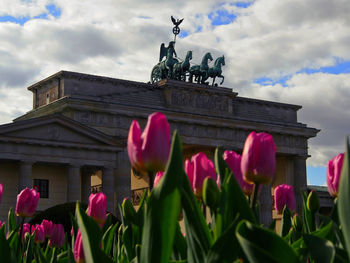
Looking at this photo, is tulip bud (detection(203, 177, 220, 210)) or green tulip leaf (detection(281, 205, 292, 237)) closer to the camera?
tulip bud (detection(203, 177, 220, 210))

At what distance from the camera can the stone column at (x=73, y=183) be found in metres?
45.7

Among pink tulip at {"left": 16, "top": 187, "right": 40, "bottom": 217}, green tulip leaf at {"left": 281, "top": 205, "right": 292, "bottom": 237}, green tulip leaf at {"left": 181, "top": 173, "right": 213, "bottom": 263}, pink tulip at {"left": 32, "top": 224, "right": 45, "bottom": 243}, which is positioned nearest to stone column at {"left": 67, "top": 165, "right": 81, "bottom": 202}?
pink tulip at {"left": 32, "top": 224, "right": 45, "bottom": 243}

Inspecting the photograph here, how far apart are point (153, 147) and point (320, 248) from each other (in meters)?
0.85

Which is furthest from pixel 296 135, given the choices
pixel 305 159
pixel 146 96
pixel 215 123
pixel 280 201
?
pixel 280 201

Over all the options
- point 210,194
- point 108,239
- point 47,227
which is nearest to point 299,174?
point 47,227

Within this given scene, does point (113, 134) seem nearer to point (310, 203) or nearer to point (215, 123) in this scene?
point (215, 123)

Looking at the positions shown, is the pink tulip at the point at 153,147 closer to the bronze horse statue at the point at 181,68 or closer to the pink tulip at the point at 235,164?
the pink tulip at the point at 235,164

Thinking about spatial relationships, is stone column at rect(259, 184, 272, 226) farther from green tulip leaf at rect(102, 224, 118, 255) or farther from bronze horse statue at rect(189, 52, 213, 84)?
green tulip leaf at rect(102, 224, 118, 255)

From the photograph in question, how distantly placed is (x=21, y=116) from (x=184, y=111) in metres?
14.0

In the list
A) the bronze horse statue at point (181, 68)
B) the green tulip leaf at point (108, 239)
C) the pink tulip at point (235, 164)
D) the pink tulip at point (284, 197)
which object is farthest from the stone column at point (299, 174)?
the pink tulip at point (235, 164)

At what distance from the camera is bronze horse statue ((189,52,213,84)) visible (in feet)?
188

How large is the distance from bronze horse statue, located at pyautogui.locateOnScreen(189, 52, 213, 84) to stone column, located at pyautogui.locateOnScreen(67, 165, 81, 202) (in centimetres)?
1592

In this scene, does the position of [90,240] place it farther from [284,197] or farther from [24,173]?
[24,173]

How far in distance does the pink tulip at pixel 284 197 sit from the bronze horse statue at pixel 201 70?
52.4 m
